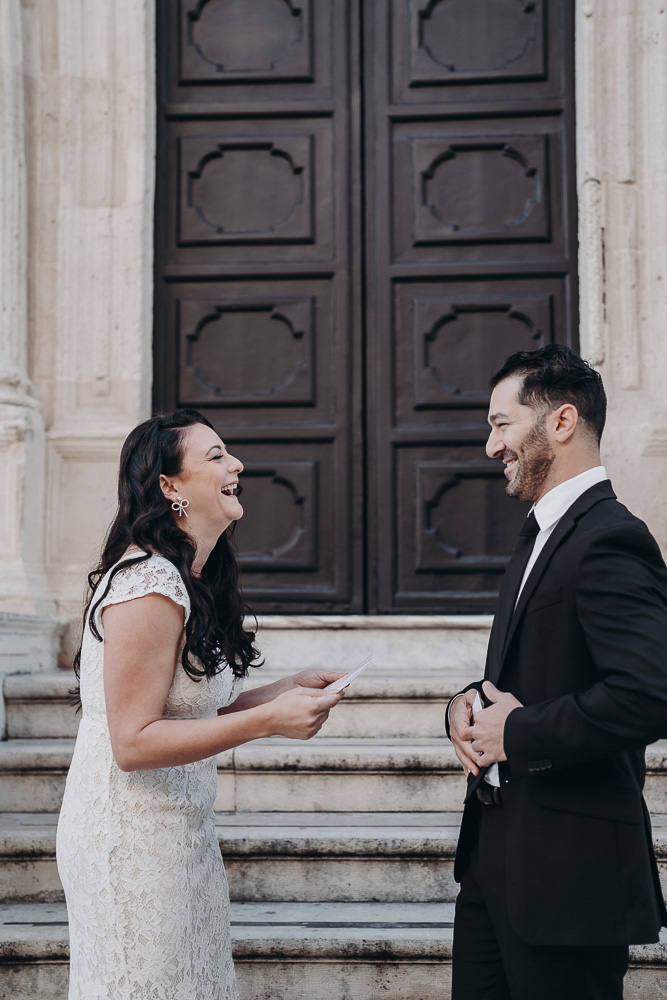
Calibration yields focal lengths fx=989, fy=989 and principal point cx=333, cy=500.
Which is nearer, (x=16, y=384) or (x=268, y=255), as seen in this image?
(x=16, y=384)

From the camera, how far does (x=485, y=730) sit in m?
2.11

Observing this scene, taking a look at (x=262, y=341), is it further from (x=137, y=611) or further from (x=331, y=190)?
(x=137, y=611)

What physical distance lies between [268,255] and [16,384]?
1.62 metres

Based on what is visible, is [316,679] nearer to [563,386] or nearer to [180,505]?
[180,505]

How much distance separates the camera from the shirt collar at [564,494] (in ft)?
7.38

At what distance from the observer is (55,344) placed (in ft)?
18.0

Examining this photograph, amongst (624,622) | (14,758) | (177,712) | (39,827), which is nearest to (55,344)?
(14,758)

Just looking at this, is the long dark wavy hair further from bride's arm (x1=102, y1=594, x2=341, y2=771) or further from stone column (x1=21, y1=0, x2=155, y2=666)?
stone column (x1=21, y1=0, x2=155, y2=666)

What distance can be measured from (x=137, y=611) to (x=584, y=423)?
1.10m

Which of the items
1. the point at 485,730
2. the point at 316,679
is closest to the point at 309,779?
the point at 316,679

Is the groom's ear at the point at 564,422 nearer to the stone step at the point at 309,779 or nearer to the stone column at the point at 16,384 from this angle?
the stone step at the point at 309,779

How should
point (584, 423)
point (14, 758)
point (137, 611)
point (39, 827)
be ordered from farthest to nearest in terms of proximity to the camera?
point (14, 758) < point (39, 827) < point (584, 423) < point (137, 611)

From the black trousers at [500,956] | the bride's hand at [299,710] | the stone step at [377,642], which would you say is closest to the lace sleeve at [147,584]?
the bride's hand at [299,710]

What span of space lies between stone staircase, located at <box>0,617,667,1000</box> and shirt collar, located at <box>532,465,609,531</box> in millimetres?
1669
